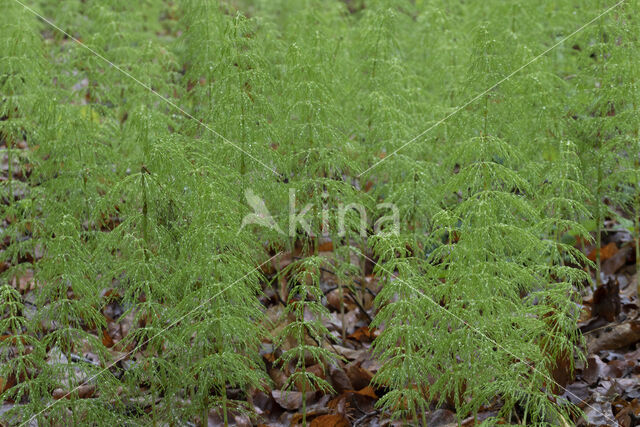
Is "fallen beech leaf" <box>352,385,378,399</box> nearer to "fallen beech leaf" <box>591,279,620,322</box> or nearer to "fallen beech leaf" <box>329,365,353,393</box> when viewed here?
"fallen beech leaf" <box>329,365,353,393</box>

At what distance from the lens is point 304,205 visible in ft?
11.2

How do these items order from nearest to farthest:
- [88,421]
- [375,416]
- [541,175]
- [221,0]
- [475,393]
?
[475,393] → [88,421] → [375,416] → [541,175] → [221,0]

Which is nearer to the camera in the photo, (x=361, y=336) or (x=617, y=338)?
(x=617, y=338)

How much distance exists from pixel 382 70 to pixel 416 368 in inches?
74.5

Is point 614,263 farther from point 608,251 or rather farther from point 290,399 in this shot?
point 290,399

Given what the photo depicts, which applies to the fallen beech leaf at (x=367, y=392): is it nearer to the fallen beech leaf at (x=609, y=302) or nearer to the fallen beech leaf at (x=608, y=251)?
the fallen beech leaf at (x=609, y=302)

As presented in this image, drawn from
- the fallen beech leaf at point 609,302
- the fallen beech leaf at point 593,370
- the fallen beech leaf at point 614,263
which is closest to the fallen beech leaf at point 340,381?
the fallen beech leaf at point 593,370

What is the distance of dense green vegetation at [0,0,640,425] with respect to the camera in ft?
8.81

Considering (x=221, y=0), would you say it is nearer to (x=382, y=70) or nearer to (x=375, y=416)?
(x=382, y=70)

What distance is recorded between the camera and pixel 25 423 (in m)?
2.76

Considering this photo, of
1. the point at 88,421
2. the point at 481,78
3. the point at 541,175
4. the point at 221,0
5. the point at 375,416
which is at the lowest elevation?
the point at 375,416

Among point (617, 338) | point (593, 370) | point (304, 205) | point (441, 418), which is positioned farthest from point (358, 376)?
point (617, 338)

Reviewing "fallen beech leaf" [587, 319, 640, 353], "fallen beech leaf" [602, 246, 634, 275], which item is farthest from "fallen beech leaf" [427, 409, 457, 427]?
"fallen beech leaf" [602, 246, 634, 275]

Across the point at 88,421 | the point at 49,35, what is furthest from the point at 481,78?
the point at 49,35
